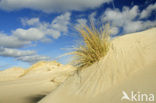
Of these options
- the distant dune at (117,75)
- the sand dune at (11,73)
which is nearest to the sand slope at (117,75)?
the distant dune at (117,75)

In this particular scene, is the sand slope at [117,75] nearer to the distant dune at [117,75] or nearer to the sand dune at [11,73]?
the distant dune at [117,75]

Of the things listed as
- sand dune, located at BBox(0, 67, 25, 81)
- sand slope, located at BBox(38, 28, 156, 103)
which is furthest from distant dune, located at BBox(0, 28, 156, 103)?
sand dune, located at BBox(0, 67, 25, 81)

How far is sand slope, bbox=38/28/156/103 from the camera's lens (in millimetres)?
1618

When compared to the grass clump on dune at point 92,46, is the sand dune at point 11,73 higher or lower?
higher

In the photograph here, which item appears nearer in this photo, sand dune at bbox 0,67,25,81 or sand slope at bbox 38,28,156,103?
sand slope at bbox 38,28,156,103

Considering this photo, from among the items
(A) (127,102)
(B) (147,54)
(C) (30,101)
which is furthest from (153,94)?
(C) (30,101)

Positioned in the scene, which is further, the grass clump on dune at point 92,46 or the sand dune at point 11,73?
the sand dune at point 11,73

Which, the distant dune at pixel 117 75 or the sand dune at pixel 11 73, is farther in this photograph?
the sand dune at pixel 11 73

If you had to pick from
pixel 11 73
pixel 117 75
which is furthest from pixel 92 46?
pixel 11 73

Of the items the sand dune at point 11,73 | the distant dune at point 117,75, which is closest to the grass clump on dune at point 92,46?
the distant dune at point 117,75

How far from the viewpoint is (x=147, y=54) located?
1896 mm

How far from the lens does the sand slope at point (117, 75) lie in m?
1.62

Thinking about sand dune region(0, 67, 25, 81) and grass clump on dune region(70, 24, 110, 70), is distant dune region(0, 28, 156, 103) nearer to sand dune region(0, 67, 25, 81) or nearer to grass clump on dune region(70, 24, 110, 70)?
grass clump on dune region(70, 24, 110, 70)

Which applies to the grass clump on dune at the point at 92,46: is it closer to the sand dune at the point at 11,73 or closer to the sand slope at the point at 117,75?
the sand slope at the point at 117,75
